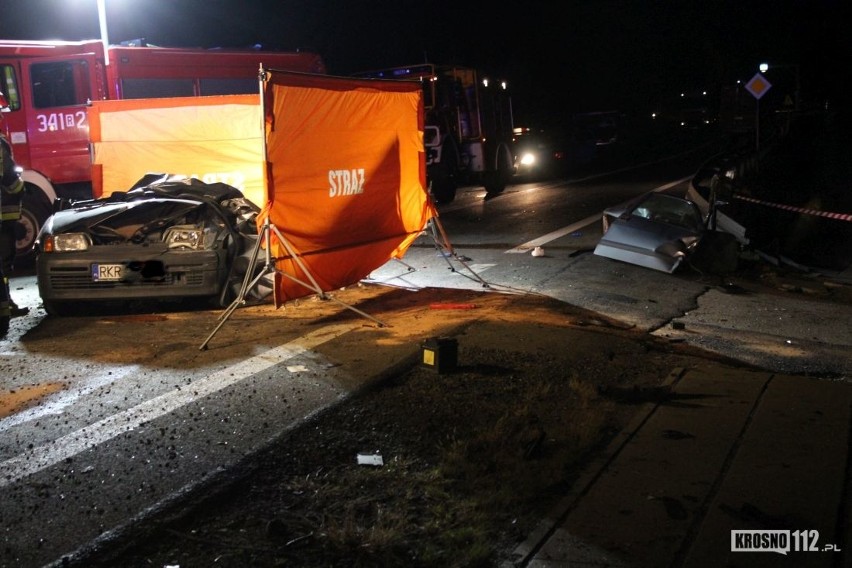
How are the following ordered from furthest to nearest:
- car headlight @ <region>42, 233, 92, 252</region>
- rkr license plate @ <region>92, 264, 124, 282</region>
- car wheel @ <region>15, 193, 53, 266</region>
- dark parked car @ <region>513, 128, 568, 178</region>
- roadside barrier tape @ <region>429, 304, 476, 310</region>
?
dark parked car @ <region>513, 128, 568, 178</region>
car wheel @ <region>15, 193, 53, 266</region>
roadside barrier tape @ <region>429, 304, 476, 310</region>
car headlight @ <region>42, 233, 92, 252</region>
rkr license plate @ <region>92, 264, 124, 282</region>

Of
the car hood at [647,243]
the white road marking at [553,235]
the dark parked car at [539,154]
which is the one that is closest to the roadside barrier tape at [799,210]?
the white road marking at [553,235]

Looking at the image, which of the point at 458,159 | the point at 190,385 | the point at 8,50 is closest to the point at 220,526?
the point at 190,385

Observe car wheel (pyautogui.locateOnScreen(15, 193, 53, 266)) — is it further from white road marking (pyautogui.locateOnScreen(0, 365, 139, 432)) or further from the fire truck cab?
the fire truck cab

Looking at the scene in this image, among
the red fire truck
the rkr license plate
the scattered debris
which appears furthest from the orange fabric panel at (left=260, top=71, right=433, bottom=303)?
the red fire truck

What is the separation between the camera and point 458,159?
66.3 ft

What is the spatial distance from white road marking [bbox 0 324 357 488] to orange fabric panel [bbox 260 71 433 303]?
1.13 metres

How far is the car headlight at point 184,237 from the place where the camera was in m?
8.61

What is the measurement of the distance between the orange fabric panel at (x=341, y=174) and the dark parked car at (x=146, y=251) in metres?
0.86

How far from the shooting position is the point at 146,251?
8.45 meters

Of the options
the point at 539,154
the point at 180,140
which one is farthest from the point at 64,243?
the point at 539,154

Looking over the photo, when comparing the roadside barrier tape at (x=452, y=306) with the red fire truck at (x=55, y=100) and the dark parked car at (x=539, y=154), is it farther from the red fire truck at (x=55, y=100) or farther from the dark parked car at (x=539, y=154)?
the dark parked car at (x=539, y=154)

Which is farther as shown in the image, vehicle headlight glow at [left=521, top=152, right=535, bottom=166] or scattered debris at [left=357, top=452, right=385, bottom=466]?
vehicle headlight glow at [left=521, top=152, right=535, bottom=166]

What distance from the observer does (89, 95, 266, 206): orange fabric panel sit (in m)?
11.2

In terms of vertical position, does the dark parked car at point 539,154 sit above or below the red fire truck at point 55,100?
below
